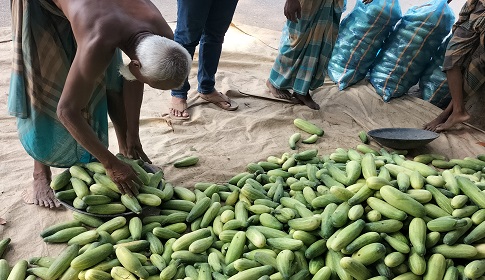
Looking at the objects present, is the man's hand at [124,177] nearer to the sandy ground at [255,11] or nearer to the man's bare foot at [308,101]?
the man's bare foot at [308,101]

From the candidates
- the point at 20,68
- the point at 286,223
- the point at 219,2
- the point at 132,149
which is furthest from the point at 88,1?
the point at 219,2

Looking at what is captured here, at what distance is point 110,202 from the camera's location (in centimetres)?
288

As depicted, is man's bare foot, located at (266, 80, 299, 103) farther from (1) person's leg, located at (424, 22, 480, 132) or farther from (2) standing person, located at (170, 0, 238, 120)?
(1) person's leg, located at (424, 22, 480, 132)

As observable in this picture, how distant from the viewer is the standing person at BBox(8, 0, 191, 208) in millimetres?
2443

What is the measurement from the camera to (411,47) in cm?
491

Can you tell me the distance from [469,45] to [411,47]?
0.59 metres

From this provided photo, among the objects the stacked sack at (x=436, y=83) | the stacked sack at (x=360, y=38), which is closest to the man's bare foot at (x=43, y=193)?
the stacked sack at (x=360, y=38)

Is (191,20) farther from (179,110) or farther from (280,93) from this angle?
(280,93)

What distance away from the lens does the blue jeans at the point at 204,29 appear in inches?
160

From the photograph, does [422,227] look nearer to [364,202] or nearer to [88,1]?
[364,202]

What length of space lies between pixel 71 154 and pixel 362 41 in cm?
317

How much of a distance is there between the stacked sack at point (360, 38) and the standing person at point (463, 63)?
2.28ft

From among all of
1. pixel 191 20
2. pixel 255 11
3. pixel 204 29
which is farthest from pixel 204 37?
pixel 255 11

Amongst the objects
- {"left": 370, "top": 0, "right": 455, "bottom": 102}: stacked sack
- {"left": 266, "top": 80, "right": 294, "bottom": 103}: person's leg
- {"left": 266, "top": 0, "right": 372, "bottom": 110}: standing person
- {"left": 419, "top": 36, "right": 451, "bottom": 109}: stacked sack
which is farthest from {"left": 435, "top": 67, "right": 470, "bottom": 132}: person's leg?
{"left": 266, "top": 80, "right": 294, "bottom": 103}: person's leg
